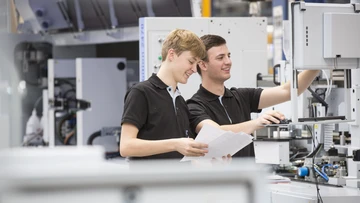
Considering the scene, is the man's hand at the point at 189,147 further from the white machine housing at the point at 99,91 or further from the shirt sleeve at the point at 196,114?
the white machine housing at the point at 99,91

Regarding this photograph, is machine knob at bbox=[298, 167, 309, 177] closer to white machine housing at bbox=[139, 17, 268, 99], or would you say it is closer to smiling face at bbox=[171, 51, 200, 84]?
white machine housing at bbox=[139, 17, 268, 99]

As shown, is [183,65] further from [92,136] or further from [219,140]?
[92,136]

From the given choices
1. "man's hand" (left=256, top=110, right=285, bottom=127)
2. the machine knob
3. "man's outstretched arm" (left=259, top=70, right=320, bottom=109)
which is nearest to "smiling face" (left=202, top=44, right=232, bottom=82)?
"man's outstretched arm" (left=259, top=70, right=320, bottom=109)

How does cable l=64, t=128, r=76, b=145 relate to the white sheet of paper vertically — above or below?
below

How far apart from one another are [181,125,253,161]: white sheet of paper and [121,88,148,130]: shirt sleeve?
0.79ft

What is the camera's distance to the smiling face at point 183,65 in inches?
111

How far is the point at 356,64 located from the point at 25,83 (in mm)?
5535

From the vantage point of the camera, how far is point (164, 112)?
2.80 metres

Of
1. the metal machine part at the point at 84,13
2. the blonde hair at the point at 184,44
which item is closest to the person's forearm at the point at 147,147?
the blonde hair at the point at 184,44

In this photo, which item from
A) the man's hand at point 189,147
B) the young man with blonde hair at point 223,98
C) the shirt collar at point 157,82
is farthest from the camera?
the young man with blonde hair at point 223,98

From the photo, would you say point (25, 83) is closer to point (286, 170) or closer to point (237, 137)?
point (286, 170)

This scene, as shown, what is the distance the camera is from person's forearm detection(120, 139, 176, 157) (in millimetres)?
2662

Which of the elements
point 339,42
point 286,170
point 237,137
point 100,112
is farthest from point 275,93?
point 100,112

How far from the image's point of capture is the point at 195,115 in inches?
124
